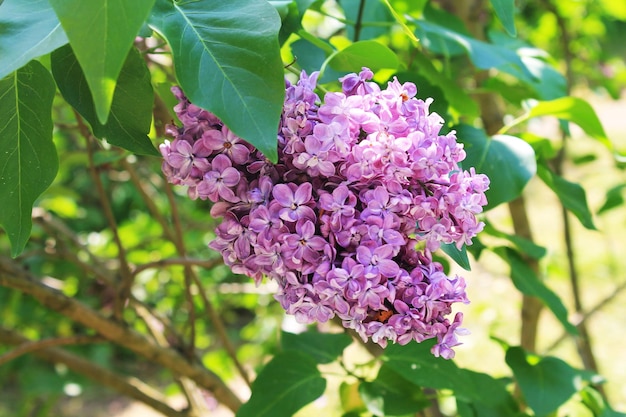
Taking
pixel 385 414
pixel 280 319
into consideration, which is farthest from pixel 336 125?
pixel 280 319

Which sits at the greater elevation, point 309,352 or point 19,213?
point 19,213

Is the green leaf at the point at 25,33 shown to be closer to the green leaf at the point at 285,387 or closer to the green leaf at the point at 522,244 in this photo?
the green leaf at the point at 285,387

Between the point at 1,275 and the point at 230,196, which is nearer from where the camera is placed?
the point at 230,196

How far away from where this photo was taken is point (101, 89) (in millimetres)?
453

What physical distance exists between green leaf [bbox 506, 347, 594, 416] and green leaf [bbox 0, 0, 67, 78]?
77cm

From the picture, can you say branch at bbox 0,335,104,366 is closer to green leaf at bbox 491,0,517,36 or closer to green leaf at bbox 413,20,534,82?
green leaf at bbox 413,20,534,82

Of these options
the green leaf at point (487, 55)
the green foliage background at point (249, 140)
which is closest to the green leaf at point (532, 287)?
the green foliage background at point (249, 140)

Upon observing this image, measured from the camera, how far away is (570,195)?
947 mm

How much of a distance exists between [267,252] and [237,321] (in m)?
3.17

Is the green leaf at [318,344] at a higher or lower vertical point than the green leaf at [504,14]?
lower

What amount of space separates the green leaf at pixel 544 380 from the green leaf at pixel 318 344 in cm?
24

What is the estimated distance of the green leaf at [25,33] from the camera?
501 mm

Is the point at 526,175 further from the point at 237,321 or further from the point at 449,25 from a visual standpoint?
the point at 237,321

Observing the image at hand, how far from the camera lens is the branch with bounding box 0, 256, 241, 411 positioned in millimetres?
1102
